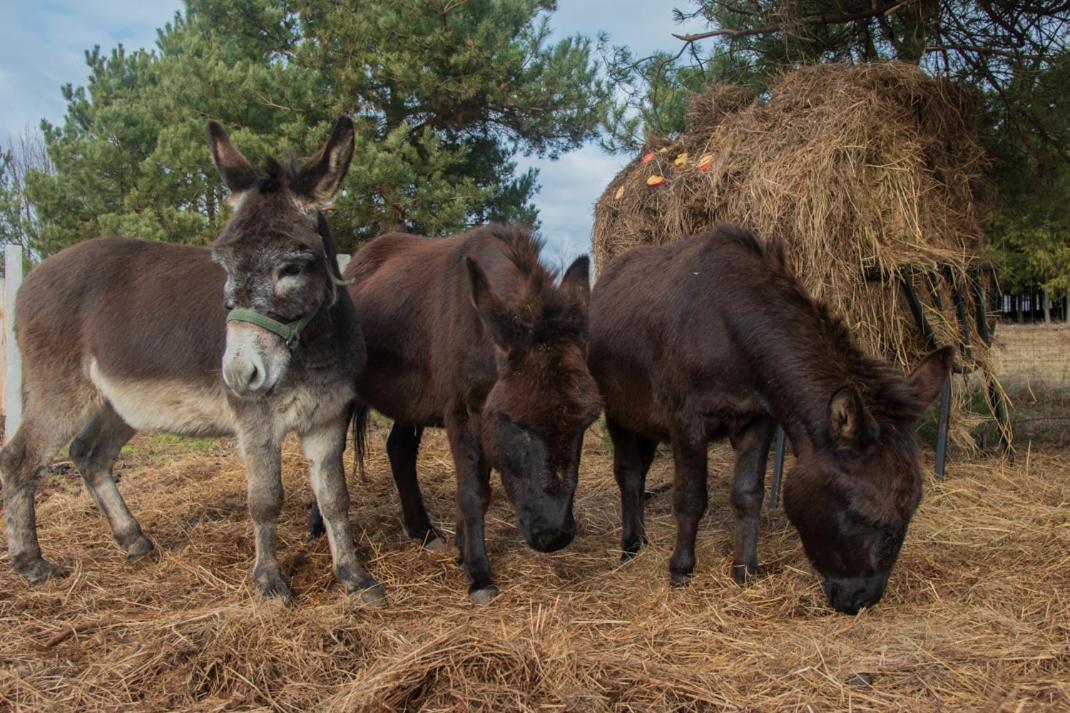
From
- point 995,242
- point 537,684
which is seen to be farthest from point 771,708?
point 995,242

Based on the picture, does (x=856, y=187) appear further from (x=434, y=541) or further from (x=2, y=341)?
(x=2, y=341)

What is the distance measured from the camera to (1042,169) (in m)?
6.86

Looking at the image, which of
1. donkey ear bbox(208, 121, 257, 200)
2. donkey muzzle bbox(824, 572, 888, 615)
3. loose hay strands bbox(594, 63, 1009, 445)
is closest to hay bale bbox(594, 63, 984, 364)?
loose hay strands bbox(594, 63, 1009, 445)

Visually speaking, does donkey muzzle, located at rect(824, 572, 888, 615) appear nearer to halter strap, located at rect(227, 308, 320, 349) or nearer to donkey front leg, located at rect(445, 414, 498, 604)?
donkey front leg, located at rect(445, 414, 498, 604)

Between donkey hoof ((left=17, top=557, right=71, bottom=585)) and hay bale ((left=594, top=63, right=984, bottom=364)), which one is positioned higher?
hay bale ((left=594, top=63, right=984, bottom=364))

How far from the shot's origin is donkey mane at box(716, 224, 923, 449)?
357 cm

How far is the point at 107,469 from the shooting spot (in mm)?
4895

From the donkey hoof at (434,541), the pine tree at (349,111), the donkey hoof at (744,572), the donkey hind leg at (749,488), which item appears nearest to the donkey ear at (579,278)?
the donkey hind leg at (749,488)

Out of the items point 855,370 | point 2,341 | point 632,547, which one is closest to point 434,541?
point 632,547

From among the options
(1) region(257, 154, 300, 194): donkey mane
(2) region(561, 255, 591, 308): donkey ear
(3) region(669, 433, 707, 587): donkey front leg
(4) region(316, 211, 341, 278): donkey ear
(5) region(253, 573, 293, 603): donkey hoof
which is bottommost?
(5) region(253, 573, 293, 603): donkey hoof

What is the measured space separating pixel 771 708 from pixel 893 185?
433 cm

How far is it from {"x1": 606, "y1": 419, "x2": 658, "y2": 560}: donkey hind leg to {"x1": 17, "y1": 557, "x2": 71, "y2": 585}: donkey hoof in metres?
3.42

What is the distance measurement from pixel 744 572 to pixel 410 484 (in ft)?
7.86

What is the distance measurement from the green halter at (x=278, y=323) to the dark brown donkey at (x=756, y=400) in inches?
79.8
